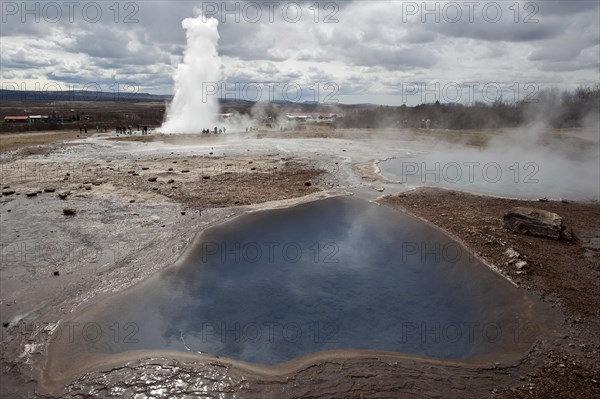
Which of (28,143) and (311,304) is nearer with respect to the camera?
(311,304)

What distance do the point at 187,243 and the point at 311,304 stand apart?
12.6 feet

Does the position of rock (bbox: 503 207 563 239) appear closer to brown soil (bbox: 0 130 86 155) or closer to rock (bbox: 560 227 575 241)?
rock (bbox: 560 227 575 241)

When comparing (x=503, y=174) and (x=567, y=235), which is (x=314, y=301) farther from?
(x=503, y=174)

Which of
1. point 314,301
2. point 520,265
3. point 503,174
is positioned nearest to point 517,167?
point 503,174

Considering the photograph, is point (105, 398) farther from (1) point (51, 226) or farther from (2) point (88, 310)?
(1) point (51, 226)

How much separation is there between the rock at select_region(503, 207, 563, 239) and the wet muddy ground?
36cm

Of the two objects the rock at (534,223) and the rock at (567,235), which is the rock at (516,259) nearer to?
the rock at (534,223)

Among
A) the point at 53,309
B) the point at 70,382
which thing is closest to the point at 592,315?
the point at 70,382

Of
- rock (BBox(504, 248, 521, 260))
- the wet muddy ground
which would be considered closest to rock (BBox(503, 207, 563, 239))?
the wet muddy ground

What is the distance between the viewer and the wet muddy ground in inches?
210

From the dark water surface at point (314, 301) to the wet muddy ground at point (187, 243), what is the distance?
0.44 metres

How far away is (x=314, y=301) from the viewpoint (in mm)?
7504

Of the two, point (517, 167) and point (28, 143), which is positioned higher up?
point (28, 143)

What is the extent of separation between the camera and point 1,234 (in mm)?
10414
